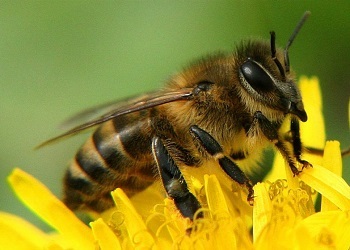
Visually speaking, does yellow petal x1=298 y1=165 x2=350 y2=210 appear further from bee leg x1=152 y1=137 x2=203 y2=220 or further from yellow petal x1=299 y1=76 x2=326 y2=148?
yellow petal x1=299 y1=76 x2=326 y2=148

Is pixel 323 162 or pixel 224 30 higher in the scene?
pixel 224 30

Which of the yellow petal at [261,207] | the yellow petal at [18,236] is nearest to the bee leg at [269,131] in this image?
the yellow petal at [261,207]

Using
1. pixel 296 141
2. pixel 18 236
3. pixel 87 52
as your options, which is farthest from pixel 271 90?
pixel 87 52

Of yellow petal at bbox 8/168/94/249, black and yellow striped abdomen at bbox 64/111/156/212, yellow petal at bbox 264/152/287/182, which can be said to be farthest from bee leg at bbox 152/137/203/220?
yellow petal at bbox 264/152/287/182

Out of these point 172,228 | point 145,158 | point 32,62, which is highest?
point 32,62

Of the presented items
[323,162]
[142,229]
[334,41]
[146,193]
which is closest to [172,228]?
[142,229]

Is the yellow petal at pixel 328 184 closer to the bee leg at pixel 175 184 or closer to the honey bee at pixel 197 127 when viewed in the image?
the honey bee at pixel 197 127

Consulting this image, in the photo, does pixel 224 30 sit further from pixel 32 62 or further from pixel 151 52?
pixel 32 62

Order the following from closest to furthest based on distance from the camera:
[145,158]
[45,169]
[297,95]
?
1. [297,95]
2. [145,158]
3. [45,169]
